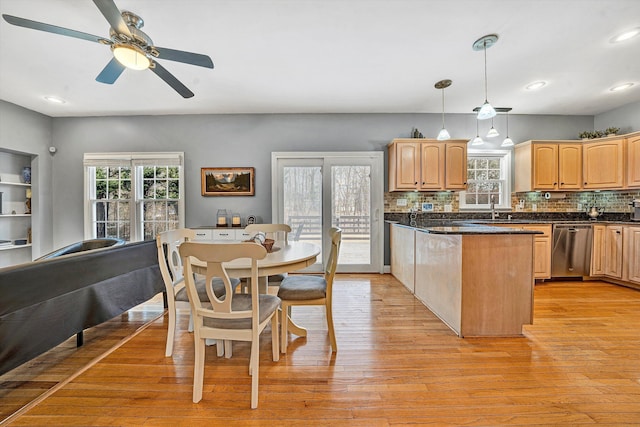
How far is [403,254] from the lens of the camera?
381 cm

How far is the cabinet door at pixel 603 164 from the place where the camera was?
394 cm

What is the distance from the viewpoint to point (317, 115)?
14.9ft

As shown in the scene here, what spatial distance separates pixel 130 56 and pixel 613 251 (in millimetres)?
6056

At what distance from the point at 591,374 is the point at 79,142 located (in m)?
6.83

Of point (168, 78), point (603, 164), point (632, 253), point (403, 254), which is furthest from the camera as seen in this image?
point (603, 164)

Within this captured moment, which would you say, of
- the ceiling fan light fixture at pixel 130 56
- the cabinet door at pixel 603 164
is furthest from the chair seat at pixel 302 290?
the cabinet door at pixel 603 164

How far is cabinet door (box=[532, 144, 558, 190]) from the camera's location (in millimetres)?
4199

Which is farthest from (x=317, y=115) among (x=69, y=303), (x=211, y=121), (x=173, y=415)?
(x=173, y=415)

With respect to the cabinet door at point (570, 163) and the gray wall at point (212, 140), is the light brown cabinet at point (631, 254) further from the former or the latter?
the gray wall at point (212, 140)

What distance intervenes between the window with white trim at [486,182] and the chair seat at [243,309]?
13.0 ft

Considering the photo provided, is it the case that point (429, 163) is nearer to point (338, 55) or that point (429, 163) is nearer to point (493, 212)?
point (493, 212)

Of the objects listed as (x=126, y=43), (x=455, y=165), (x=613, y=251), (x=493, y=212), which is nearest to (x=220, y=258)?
(x=126, y=43)

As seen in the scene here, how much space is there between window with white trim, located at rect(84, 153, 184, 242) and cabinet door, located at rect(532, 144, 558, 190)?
562 centimetres

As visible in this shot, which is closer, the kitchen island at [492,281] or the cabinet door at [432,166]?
the kitchen island at [492,281]
